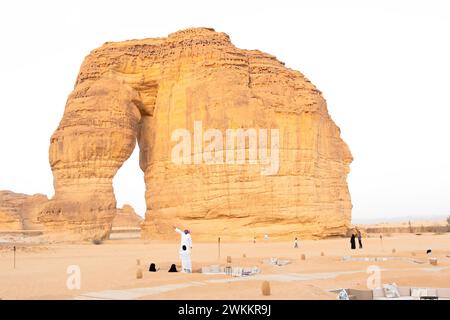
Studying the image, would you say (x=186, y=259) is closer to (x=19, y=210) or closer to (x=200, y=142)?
(x=200, y=142)

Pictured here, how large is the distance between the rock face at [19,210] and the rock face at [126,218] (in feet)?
44.5

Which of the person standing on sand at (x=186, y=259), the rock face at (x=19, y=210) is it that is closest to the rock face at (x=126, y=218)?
the rock face at (x=19, y=210)

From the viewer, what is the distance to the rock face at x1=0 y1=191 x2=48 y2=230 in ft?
243

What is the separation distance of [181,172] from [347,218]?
1514 centimetres

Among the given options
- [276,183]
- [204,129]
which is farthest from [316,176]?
[204,129]

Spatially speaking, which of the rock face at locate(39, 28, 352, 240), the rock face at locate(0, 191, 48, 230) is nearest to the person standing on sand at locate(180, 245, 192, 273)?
the rock face at locate(39, 28, 352, 240)

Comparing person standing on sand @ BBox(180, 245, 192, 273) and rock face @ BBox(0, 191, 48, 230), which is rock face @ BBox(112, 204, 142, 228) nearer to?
rock face @ BBox(0, 191, 48, 230)

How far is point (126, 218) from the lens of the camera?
302 ft

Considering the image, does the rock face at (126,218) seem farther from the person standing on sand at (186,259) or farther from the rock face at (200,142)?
the person standing on sand at (186,259)

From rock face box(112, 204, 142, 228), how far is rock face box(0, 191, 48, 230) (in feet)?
44.5

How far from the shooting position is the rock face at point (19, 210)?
73938 mm

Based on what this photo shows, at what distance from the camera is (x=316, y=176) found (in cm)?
3981

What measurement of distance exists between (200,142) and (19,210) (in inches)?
1935
